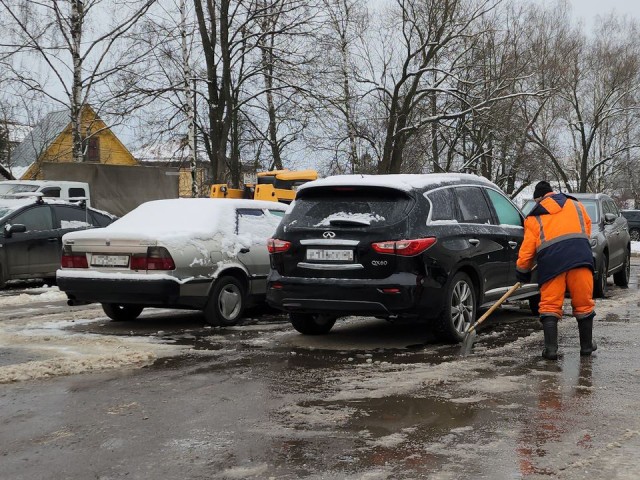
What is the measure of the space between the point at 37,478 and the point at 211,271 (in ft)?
17.6

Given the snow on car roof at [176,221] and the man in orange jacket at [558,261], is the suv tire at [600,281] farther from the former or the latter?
the man in orange jacket at [558,261]

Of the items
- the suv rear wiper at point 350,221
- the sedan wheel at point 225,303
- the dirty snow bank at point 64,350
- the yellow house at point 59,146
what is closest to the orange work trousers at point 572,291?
the suv rear wiper at point 350,221

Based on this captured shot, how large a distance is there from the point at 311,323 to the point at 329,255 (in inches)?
53.0

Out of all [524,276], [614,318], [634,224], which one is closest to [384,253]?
[524,276]

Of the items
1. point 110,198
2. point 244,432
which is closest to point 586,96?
point 110,198

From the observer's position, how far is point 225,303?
9.76m

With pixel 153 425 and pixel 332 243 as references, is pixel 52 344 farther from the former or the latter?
pixel 153 425

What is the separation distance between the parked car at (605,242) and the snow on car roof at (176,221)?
549 centimetres

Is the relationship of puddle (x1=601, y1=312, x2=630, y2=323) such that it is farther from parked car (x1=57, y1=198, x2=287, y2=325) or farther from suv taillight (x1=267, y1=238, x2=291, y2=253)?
suv taillight (x1=267, y1=238, x2=291, y2=253)

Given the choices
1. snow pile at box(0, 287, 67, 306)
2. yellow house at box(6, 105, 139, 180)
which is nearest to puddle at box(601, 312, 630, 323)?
snow pile at box(0, 287, 67, 306)

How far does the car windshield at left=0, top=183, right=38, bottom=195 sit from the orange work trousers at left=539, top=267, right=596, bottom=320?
49.3 feet

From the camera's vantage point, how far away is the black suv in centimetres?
772

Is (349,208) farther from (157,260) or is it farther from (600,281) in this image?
(600,281)

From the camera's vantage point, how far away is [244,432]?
5016mm
